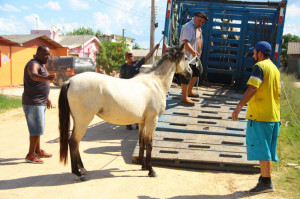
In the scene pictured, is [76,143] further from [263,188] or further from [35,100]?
[263,188]

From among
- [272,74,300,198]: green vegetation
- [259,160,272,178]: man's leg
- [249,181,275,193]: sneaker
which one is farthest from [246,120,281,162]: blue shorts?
[272,74,300,198]: green vegetation

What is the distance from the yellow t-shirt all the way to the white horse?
152 centimetres

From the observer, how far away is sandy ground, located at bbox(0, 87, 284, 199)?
12.6 feet

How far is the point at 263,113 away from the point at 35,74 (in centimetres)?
353

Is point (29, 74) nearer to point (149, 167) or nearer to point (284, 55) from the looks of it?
point (149, 167)

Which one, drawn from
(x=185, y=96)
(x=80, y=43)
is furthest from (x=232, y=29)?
(x=80, y=43)

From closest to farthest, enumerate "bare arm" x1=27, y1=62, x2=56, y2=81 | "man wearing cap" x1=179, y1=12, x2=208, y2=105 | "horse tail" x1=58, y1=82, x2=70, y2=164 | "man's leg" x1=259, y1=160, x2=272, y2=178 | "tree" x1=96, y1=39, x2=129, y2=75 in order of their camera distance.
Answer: "man's leg" x1=259, y1=160, x2=272, y2=178, "horse tail" x1=58, y1=82, x2=70, y2=164, "bare arm" x1=27, y1=62, x2=56, y2=81, "man wearing cap" x1=179, y1=12, x2=208, y2=105, "tree" x1=96, y1=39, x2=129, y2=75

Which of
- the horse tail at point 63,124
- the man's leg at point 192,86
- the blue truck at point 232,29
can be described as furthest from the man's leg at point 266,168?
the blue truck at point 232,29

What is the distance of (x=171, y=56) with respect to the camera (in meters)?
4.91

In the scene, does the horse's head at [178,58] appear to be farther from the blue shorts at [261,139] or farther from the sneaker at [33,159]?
the sneaker at [33,159]

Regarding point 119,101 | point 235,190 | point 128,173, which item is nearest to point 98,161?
point 128,173

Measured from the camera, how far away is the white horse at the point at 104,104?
161 inches

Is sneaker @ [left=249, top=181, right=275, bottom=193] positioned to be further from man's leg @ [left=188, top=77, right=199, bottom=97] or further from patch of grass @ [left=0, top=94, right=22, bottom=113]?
patch of grass @ [left=0, top=94, right=22, bottom=113]

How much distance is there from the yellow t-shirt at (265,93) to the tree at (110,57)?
21654 millimetres
